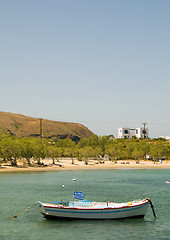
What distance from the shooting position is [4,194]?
68.9 meters

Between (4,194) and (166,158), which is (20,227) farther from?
(166,158)

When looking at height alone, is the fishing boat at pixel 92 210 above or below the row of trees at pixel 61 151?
below

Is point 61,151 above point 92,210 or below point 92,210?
above

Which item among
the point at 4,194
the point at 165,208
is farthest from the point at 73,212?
the point at 4,194

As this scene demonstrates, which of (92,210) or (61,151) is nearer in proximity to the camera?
(92,210)

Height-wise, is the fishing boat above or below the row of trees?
below

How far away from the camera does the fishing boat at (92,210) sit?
143 feet

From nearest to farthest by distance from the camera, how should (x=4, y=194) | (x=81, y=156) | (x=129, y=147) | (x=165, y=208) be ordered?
(x=165, y=208), (x=4, y=194), (x=81, y=156), (x=129, y=147)

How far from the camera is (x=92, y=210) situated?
4350cm

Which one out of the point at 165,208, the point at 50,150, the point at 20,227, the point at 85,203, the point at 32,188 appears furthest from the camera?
the point at 50,150

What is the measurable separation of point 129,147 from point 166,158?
21.2m

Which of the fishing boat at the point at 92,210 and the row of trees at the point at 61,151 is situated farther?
the row of trees at the point at 61,151

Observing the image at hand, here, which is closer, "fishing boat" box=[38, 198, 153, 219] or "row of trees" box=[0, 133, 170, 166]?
"fishing boat" box=[38, 198, 153, 219]

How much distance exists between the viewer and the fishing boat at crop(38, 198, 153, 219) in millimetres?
43625
